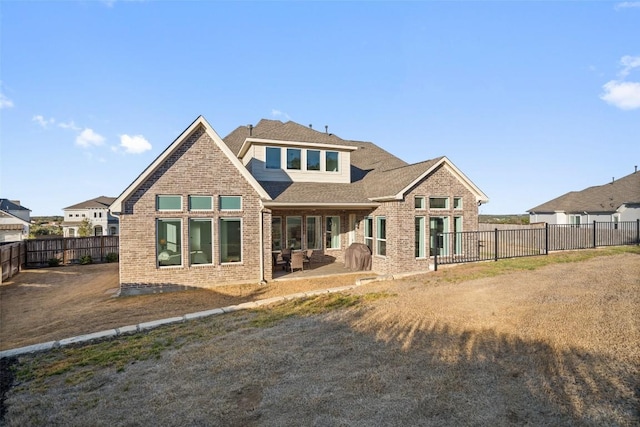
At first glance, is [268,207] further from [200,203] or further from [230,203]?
[200,203]

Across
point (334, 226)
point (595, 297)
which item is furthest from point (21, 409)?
point (334, 226)

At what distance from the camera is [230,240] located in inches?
497

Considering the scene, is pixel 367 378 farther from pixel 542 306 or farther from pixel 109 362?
pixel 542 306

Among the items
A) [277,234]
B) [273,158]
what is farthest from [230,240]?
[273,158]

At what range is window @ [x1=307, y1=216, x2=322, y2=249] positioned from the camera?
1639 centimetres

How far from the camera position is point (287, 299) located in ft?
33.0

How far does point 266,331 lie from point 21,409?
158 inches

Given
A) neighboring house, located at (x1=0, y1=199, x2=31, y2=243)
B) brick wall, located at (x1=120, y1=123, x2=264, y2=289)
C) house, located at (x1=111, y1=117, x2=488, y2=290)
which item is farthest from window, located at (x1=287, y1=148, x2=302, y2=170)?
neighboring house, located at (x1=0, y1=199, x2=31, y2=243)

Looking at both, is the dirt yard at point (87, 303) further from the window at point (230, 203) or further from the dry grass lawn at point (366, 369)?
the window at point (230, 203)

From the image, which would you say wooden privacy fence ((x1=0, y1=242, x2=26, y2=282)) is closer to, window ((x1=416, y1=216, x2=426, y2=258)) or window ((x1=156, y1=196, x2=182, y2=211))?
window ((x1=156, y1=196, x2=182, y2=211))

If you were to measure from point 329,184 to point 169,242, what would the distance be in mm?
7968

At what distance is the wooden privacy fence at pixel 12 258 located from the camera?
583 inches

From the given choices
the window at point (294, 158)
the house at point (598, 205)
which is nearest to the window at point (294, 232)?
the window at point (294, 158)

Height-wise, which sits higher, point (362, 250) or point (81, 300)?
point (362, 250)
